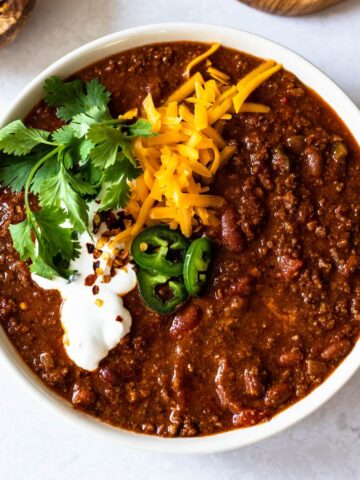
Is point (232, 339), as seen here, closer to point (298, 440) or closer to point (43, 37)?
point (298, 440)

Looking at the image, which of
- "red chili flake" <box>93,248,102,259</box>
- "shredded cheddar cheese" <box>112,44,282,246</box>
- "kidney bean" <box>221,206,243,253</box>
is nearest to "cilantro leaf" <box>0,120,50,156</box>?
"shredded cheddar cheese" <box>112,44,282,246</box>

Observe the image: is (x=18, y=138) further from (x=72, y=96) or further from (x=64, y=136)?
(x=72, y=96)

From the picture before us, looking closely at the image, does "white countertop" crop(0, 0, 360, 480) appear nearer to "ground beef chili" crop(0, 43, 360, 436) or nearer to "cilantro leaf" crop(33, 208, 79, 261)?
"ground beef chili" crop(0, 43, 360, 436)

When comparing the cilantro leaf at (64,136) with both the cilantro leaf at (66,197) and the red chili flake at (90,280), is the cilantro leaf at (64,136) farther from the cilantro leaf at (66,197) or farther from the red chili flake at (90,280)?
the red chili flake at (90,280)

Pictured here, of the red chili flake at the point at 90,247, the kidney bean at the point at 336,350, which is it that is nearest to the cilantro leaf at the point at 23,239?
the red chili flake at the point at 90,247

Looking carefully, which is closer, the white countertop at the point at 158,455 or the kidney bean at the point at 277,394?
the kidney bean at the point at 277,394

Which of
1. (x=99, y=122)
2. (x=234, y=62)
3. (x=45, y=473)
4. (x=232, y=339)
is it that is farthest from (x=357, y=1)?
(x=45, y=473)
